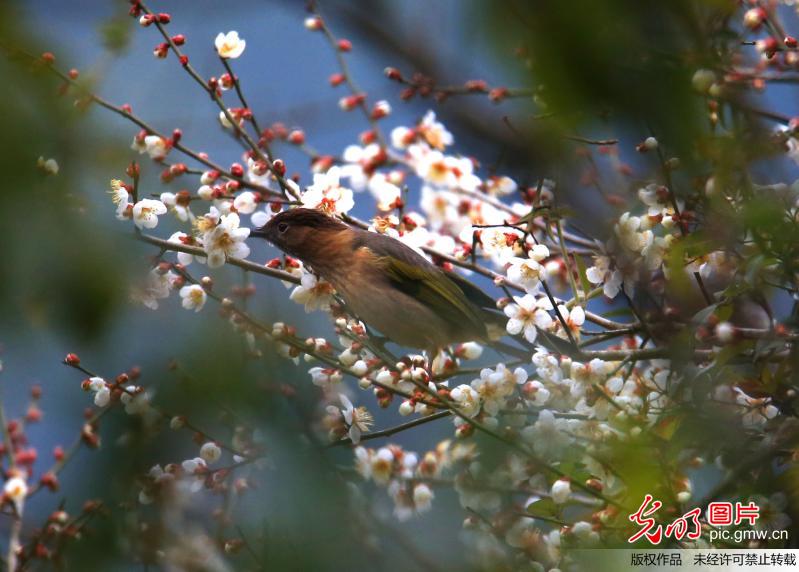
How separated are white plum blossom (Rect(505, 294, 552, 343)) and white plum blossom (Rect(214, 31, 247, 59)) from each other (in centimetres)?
172

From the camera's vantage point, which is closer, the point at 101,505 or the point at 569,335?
the point at 101,505

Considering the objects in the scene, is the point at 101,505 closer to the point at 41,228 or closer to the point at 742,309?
the point at 41,228

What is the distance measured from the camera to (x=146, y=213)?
4078mm

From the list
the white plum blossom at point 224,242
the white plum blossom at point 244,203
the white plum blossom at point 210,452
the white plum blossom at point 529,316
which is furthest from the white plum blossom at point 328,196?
the white plum blossom at point 210,452

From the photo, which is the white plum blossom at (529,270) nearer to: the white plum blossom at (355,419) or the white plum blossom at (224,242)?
the white plum blossom at (355,419)

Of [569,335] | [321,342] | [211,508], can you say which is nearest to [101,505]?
[211,508]

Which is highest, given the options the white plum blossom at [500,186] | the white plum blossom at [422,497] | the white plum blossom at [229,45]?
the white plum blossom at [500,186]

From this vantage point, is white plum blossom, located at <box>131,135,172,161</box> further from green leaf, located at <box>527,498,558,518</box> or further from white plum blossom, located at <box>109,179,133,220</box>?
green leaf, located at <box>527,498,558,518</box>

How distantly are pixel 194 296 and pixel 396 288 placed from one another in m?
1.97

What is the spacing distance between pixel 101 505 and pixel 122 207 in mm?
1430

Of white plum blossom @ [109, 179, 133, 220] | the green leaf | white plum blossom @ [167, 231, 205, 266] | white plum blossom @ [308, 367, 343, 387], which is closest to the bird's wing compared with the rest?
white plum blossom @ [308, 367, 343, 387]

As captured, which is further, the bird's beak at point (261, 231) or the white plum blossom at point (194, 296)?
the bird's beak at point (261, 231)

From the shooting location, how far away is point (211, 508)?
362 centimetres

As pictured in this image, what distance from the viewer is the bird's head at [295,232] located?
5.31 meters
